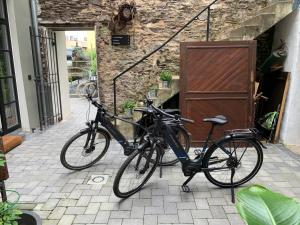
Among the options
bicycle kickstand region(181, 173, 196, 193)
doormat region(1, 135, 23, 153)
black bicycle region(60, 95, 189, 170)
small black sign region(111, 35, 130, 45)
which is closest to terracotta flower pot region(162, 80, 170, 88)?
black bicycle region(60, 95, 189, 170)

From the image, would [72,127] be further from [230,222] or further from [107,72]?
[230,222]

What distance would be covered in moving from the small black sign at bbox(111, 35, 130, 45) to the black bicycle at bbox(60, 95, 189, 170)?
2.08m

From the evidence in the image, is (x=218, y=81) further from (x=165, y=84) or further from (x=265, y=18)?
(x=265, y=18)

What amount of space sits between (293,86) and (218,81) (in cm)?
121

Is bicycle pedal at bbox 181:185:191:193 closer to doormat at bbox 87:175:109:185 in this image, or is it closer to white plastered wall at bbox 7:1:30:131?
doormat at bbox 87:175:109:185

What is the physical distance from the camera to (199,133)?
4578 mm

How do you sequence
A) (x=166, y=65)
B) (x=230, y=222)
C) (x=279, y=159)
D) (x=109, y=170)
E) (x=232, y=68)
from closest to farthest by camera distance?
(x=230, y=222)
(x=109, y=170)
(x=279, y=159)
(x=232, y=68)
(x=166, y=65)

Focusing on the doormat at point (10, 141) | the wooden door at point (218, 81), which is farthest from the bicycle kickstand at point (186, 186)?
Answer: the doormat at point (10, 141)

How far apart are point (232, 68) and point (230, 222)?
8.44 feet

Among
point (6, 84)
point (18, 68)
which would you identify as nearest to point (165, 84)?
point (18, 68)

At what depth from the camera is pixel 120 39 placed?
542 centimetres

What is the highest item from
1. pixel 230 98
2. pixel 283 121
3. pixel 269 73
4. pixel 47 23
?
pixel 47 23

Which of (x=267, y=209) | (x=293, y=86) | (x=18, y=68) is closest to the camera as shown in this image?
(x=267, y=209)

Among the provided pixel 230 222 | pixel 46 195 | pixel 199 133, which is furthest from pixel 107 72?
pixel 230 222
